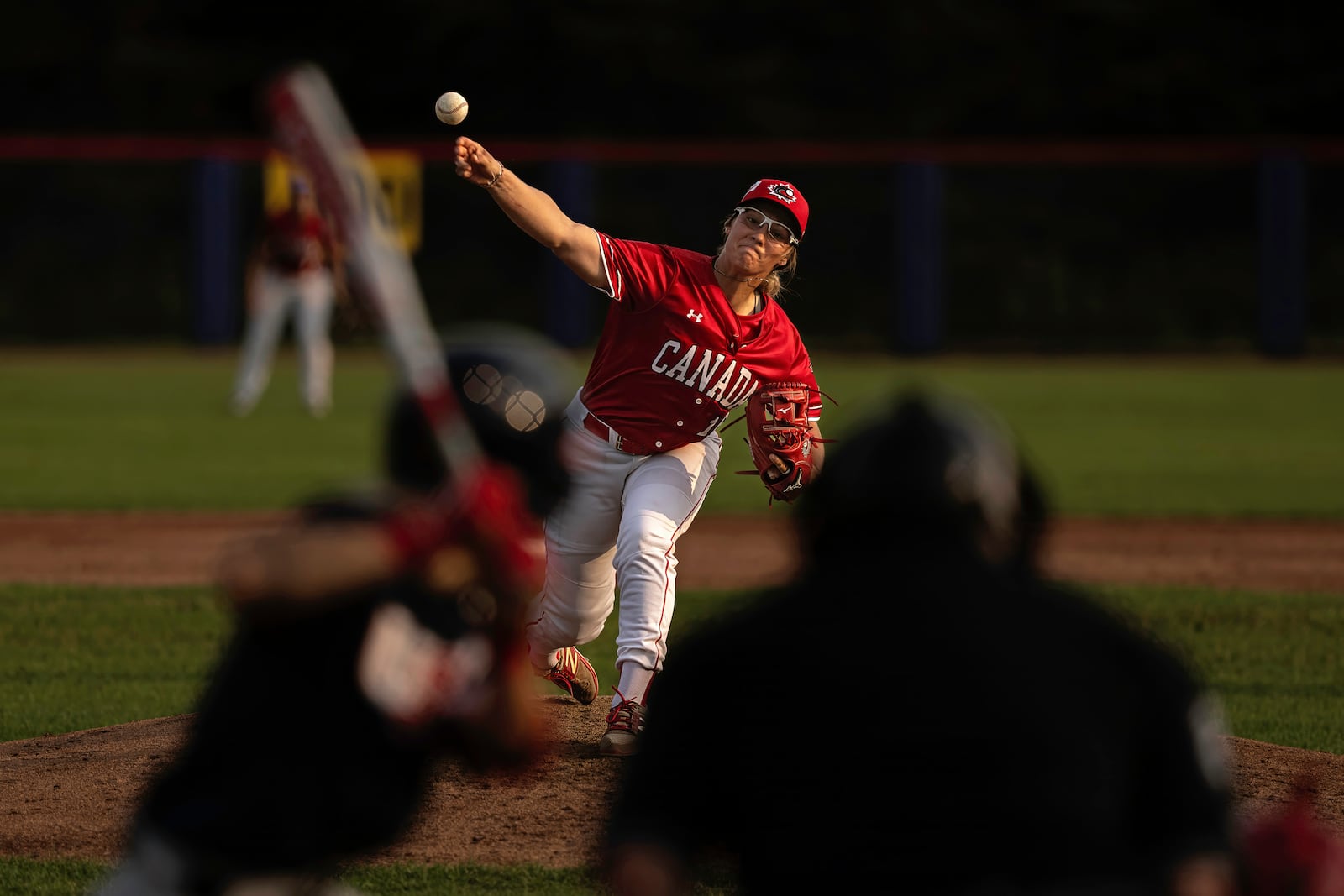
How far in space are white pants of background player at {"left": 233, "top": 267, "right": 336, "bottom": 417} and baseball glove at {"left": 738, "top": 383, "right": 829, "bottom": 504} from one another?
12979 mm

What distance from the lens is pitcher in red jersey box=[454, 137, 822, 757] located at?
6195 millimetres

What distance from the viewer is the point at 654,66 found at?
34438mm

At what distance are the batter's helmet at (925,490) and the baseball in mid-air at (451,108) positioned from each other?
3178 mm

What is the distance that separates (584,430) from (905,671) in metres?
4.30

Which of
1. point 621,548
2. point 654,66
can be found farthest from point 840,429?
point 654,66

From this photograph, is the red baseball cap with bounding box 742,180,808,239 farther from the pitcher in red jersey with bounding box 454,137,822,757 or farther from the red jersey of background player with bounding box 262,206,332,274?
the red jersey of background player with bounding box 262,206,332,274

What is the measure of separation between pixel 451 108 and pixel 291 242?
1384cm

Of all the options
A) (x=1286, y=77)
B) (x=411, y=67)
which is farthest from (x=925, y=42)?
(x=411, y=67)

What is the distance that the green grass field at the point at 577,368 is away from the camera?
7.18 m

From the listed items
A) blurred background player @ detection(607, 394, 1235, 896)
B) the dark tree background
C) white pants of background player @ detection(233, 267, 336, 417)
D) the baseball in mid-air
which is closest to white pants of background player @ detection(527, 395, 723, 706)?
the baseball in mid-air

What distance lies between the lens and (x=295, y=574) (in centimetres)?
249

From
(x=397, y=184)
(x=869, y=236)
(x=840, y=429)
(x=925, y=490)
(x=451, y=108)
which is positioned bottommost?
(x=840, y=429)

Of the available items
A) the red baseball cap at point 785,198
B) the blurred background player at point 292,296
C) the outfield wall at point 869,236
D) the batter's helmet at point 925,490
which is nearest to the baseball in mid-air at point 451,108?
the red baseball cap at point 785,198

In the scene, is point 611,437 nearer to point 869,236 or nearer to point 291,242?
point 291,242
